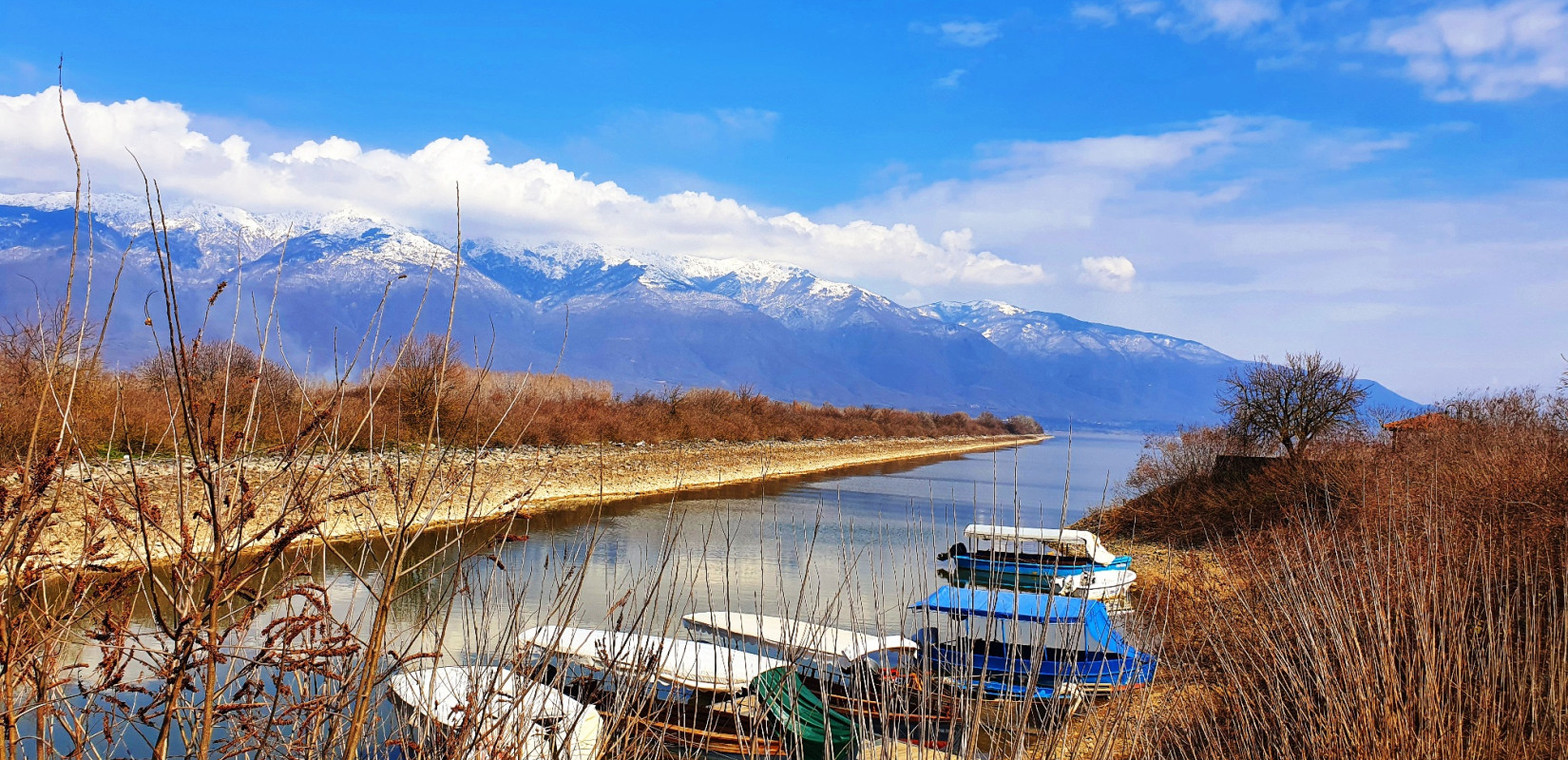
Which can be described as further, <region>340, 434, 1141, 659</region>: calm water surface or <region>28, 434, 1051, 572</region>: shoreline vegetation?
<region>28, 434, 1051, 572</region>: shoreline vegetation

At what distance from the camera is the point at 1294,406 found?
24.5 meters

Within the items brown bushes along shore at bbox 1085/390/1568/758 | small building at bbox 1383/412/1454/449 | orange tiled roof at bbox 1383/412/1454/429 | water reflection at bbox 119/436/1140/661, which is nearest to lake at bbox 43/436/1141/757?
water reflection at bbox 119/436/1140/661

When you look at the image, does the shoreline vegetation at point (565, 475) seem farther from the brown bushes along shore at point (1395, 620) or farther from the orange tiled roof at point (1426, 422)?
the orange tiled roof at point (1426, 422)

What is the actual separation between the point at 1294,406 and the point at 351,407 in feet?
78.4

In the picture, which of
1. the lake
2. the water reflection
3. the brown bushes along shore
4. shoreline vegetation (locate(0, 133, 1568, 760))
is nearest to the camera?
shoreline vegetation (locate(0, 133, 1568, 760))

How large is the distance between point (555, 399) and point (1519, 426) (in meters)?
33.3

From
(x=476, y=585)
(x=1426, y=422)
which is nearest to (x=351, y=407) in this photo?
(x=476, y=585)

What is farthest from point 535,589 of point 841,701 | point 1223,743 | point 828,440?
point 828,440

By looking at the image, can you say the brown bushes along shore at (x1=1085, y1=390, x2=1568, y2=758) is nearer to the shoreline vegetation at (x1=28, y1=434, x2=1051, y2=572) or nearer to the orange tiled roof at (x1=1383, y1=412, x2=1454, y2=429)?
the orange tiled roof at (x1=1383, y1=412, x2=1454, y2=429)

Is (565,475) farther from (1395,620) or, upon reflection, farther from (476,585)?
(1395,620)

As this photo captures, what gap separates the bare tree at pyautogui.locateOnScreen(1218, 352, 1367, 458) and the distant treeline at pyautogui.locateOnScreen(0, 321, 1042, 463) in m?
18.2

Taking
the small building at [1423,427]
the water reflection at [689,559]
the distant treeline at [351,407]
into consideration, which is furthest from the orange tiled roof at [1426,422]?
the distant treeline at [351,407]

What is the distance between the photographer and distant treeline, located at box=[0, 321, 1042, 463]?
2.29 metres

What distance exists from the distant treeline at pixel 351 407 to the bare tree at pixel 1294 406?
1821 cm
